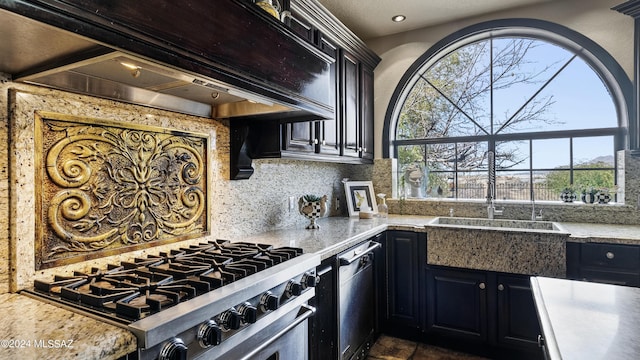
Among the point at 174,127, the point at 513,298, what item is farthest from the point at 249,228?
the point at 513,298

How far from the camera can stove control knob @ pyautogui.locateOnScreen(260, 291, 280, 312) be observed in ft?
4.06

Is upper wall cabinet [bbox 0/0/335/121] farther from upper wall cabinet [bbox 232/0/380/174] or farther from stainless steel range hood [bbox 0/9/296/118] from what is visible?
upper wall cabinet [bbox 232/0/380/174]

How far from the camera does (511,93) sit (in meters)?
2.95

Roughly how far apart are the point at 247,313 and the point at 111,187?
79 cm

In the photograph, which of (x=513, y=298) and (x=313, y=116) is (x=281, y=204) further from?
(x=513, y=298)

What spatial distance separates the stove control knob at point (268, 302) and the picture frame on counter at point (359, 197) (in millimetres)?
1863

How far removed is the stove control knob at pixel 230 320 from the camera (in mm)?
1063

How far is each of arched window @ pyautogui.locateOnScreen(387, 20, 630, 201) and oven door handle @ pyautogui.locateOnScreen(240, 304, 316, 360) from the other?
6.86 ft

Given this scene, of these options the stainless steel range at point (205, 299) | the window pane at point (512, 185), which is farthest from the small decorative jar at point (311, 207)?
the window pane at point (512, 185)

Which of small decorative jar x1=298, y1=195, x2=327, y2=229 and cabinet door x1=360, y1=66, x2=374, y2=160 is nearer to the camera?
small decorative jar x1=298, y1=195, x2=327, y2=229

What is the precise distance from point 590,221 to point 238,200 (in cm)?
264

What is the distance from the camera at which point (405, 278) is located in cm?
256

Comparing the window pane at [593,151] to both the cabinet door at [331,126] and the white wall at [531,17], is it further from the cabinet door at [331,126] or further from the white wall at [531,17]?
the cabinet door at [331,126]

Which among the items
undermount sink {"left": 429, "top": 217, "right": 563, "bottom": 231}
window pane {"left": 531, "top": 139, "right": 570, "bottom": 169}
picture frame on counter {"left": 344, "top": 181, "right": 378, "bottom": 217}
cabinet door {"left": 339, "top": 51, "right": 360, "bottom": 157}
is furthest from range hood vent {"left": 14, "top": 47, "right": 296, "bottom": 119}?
window pane {"left": 531, "top": 139, "right": 570, "bottom": 169}
